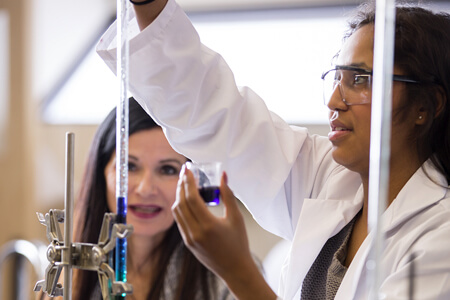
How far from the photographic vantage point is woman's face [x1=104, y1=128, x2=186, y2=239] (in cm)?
153

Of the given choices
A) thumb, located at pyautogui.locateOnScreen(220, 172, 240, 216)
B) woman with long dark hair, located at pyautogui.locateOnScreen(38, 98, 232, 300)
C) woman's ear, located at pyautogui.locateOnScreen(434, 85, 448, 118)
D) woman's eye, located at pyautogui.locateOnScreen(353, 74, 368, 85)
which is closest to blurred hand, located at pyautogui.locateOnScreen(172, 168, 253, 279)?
thumb, located at pyautogui.locateOnScreen(220, 172, 240, 216)

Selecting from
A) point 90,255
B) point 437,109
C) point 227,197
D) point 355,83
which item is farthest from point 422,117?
point 90,255

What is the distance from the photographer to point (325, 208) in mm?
1200

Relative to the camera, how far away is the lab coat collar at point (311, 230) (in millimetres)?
1142

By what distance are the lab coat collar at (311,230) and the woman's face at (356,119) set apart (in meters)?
0.09

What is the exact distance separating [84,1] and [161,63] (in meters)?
1.68

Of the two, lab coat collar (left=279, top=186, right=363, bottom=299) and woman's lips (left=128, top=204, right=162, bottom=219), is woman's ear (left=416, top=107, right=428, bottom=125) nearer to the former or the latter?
lab coat collar (left=279, top=186, right=363, bottom=299)

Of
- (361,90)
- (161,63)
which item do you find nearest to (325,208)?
(361,90)

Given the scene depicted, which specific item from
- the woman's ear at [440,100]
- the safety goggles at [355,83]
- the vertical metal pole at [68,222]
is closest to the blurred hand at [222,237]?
the vertical metal pole at [68,222]

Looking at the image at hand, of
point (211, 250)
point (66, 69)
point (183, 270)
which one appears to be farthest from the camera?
point (66, 69)

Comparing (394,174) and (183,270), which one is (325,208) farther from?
(183,270)

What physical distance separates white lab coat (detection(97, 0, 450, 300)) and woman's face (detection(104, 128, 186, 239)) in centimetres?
30

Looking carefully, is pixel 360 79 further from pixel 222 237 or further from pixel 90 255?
pixel 90 255

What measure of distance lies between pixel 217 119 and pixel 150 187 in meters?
0.37
